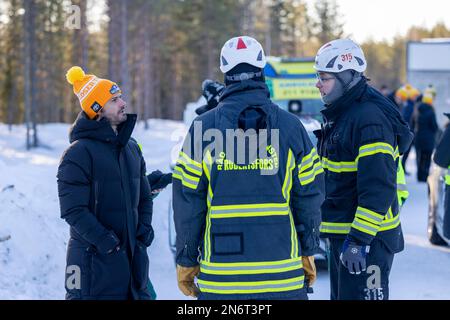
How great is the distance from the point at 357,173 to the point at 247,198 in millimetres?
1221

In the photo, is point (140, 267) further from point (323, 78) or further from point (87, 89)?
point (323, 78)

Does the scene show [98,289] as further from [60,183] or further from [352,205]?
[352,205]

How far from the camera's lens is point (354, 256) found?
14.9ft

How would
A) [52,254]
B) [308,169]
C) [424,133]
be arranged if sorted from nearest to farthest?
[308,169], [52,254], [424,133]

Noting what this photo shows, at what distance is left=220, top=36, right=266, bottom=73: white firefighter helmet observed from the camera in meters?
3.81

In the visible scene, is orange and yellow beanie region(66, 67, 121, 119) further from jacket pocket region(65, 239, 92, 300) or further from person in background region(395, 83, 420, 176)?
Result: person in background region(395, 83, 420, 176)

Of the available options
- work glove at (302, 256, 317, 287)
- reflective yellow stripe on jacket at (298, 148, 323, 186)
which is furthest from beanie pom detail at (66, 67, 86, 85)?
work glove at (302, 256, 317, 287)

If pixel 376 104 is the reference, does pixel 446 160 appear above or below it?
below

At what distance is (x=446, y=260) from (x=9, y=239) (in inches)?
200

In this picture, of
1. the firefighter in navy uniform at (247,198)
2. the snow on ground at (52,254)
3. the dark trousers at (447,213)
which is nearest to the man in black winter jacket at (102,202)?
the firefighter in navy uniform at (247,198)

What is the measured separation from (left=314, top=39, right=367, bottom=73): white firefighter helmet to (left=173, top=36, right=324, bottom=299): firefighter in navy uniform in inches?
45.4

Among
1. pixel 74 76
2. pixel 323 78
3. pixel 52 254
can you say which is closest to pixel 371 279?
pixel 323 78
